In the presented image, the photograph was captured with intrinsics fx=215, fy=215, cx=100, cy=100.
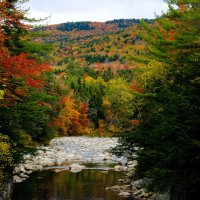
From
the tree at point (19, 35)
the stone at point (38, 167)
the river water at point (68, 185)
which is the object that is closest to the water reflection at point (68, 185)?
the river water at point (68, 185)

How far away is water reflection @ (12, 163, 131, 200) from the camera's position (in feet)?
40.0

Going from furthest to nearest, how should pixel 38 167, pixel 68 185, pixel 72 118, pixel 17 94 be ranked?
pixel 72 118 → pixel 38 167 → pixel 68 185 → pixel 17 94

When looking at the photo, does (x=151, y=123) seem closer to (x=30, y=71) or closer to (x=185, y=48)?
(x=185, y=48)

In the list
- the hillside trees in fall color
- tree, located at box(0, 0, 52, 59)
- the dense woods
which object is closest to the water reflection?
the dense woods

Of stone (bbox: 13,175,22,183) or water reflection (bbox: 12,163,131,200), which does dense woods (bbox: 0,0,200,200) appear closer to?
water reflection (bbox: 12,163,131,200)

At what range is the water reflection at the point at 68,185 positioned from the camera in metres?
12.2

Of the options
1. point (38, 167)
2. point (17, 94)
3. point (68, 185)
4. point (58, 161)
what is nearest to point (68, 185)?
point (68, 185)

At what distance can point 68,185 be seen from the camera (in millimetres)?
14188

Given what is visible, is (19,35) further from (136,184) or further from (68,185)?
(136,184)

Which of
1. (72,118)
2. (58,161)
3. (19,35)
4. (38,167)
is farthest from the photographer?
(72,118)

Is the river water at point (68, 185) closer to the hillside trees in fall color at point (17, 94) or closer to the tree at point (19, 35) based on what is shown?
the hillside trees in fall color at point (17, 94)

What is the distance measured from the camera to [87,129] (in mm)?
55469

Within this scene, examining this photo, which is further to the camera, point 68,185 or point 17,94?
point 68,185

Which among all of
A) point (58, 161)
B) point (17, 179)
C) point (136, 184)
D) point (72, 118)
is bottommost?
point (72, 118)
